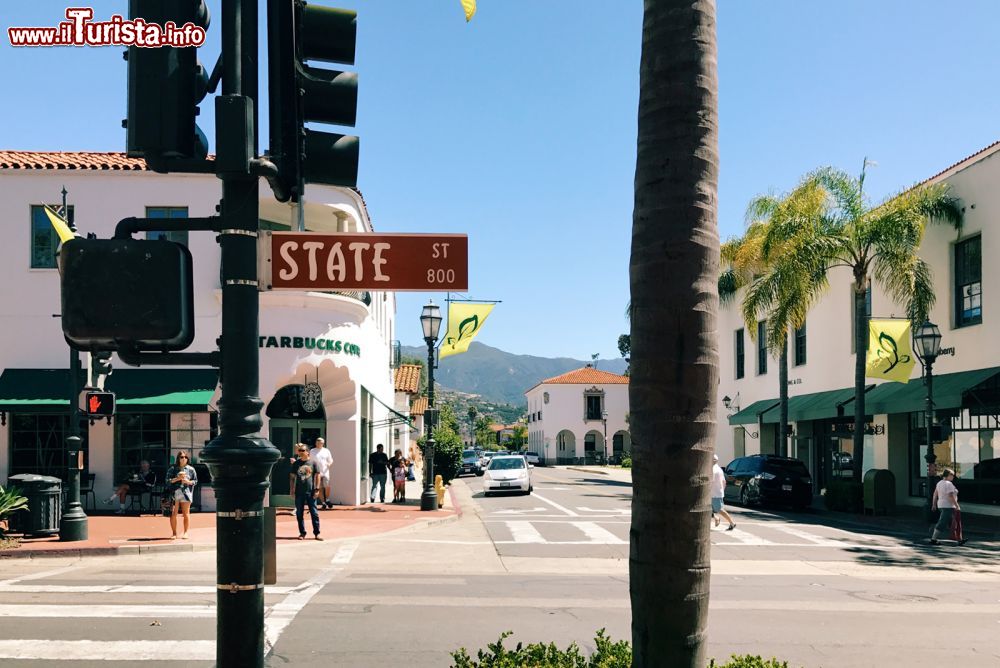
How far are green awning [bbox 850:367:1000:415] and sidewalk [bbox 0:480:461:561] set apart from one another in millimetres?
12391

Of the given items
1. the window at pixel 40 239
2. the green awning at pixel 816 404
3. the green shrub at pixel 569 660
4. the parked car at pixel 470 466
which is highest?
the window at pixel 40 239

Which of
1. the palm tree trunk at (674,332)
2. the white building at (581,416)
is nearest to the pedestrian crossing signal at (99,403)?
the palm tree trunk at (674,332)

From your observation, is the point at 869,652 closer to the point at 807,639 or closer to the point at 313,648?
the point at 807,639

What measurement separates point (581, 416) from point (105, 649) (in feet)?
294

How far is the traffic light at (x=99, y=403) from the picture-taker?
15.4 m

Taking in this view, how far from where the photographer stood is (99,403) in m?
15.5

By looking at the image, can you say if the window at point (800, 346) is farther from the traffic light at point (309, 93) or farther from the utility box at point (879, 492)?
the traffic light at point (309, 93)

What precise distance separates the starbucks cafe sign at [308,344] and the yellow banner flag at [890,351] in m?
13.9

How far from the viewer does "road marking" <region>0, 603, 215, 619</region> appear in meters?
9.41

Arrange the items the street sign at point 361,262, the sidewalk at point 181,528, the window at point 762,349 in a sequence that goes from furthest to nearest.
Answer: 1. the window at point 762,349
2. the sidewalk at point 181,528
3. the street sign at point 361,262

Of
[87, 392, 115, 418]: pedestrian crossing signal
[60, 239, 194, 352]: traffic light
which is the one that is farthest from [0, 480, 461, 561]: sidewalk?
[60, 239, 194, 352]: traffic light

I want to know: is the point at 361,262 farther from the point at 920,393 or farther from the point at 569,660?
the point at 920,393

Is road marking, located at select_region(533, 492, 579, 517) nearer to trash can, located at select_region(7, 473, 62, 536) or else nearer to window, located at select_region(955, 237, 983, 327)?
window, located at select_region(955, 237, 983, 327)

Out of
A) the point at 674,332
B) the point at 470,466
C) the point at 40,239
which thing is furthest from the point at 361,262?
the point at 470,466
